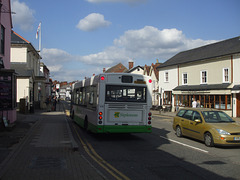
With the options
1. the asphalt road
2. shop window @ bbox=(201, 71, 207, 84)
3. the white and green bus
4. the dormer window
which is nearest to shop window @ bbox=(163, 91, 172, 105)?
shop window @ bbox=(201, 71, 207, 84)

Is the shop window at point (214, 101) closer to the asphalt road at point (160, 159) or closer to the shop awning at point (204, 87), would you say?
the shop awning at point (204, 87)

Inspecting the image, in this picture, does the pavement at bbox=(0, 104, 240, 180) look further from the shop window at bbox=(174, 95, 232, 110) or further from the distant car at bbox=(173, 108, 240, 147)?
the shop window at bbox=(174, 95, 232, 110)

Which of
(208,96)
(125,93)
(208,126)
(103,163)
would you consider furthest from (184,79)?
(103,163)

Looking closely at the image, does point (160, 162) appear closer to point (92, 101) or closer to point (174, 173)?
point (174, 173)

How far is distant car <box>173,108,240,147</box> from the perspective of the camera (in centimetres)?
972

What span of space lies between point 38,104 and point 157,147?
29.1 m

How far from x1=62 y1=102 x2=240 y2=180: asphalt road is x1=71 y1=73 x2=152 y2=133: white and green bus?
28.6 inches

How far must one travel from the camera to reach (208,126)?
10422 mm

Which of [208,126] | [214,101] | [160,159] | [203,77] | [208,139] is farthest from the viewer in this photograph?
[203,77]

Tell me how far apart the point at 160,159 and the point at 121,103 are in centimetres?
388

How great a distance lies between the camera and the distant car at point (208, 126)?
31.9 ft

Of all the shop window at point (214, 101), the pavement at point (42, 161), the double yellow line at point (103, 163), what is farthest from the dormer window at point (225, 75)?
the pavement at point (42, 161)

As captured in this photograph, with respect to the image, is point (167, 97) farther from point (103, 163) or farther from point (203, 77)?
point (103, 163)

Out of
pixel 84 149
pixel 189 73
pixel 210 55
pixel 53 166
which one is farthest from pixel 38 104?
pixel 53 166
